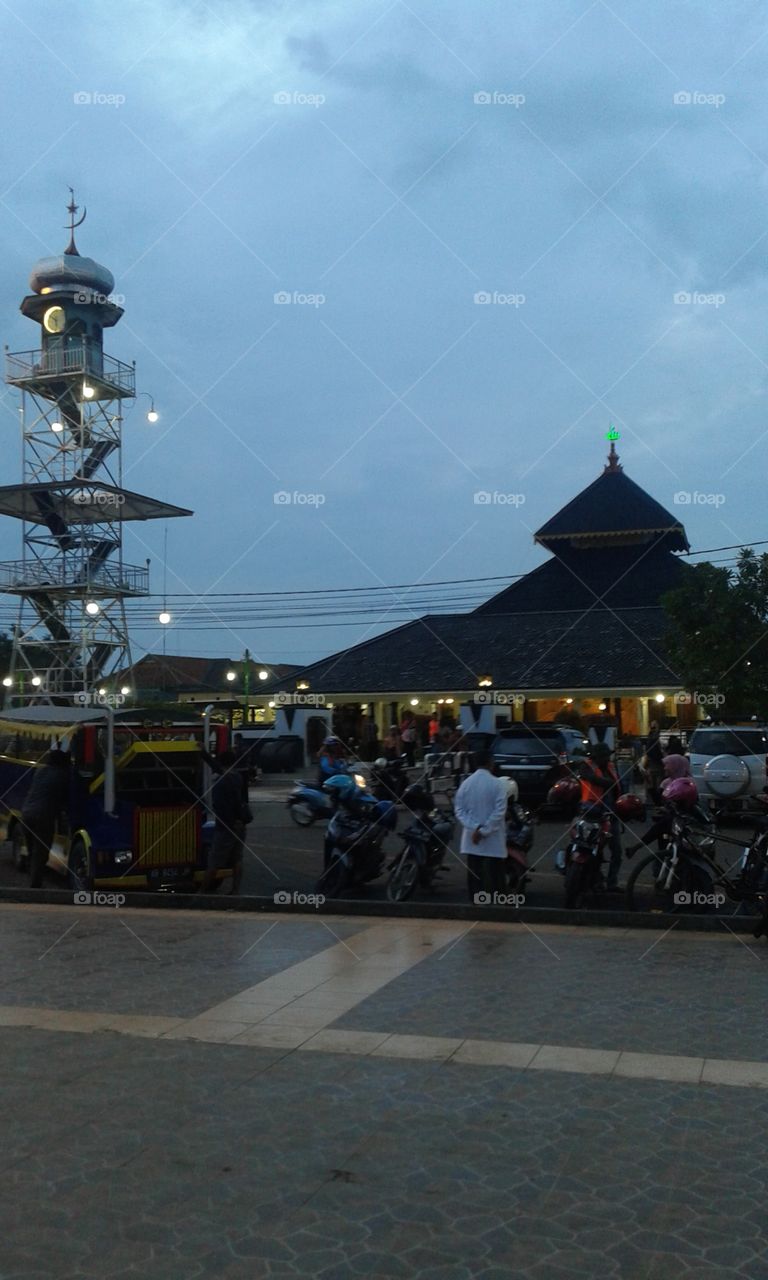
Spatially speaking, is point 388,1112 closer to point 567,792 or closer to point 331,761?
point 567,792

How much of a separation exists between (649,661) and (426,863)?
2773cm

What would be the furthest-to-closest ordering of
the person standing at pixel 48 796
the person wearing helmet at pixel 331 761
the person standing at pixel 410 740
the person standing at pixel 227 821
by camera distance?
the person standing at pixel 410 740, the person wearing helmet at pixel 331 761, the person standing at pixel 48 796, the person standing at pixel 227 821

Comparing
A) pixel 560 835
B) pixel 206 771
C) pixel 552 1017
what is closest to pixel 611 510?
pixel 560 835

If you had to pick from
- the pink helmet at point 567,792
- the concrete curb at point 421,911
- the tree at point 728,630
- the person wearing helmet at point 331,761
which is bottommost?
the concrete curb at point 421,911

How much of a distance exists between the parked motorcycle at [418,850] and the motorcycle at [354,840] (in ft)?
1.12

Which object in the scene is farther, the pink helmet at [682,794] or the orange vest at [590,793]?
the orange vest at [590,793]

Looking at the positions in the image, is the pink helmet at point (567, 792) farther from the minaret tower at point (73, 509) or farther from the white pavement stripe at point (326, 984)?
the minaret tower at point (73, 509)

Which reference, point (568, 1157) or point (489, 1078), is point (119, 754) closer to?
point (489, 1078)

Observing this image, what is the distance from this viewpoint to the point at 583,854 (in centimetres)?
1038

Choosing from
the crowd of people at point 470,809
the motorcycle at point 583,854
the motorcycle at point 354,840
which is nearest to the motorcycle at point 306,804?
the crowd of people at point 470,809

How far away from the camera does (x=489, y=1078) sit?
5.79 metres

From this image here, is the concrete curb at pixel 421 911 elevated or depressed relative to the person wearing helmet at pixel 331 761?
depressed

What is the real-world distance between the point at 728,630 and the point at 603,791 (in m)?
18.1

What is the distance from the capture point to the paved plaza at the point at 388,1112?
4012 millimetres
